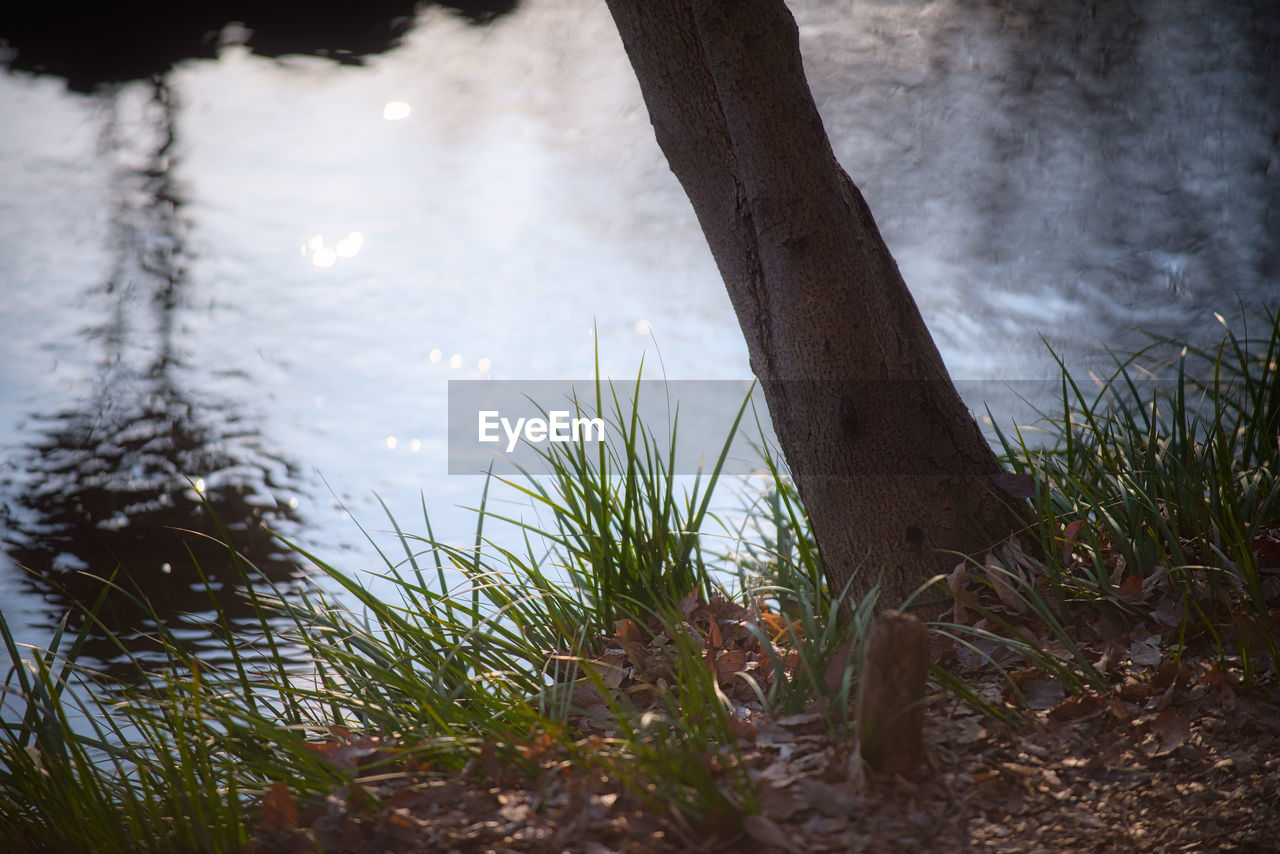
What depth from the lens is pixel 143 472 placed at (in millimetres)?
4363

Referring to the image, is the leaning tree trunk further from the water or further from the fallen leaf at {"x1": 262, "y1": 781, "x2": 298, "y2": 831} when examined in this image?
the water

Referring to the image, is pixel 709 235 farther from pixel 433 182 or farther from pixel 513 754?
pixel 433 182

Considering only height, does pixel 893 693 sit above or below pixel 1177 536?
below

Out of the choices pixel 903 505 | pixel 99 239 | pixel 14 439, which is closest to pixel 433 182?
pixel 99 239

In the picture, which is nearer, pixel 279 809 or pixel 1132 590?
pixel 279 809

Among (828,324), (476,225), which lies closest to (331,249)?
(476,225)

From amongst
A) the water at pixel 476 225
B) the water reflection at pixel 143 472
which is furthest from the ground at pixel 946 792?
the water at pixel 476 225

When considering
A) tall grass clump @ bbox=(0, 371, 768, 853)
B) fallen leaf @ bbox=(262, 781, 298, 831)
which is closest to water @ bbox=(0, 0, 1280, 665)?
tall grass clump @ bbox=(0, 371, 768, 853)

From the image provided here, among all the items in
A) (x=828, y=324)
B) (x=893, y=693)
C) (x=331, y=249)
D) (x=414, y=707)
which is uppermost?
(x=331, y=249)

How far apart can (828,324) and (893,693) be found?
28.7 inches

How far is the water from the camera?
14.6ft

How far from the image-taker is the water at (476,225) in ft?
14.6

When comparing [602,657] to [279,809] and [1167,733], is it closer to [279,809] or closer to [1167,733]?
[279,809]

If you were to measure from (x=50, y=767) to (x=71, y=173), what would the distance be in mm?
5777
